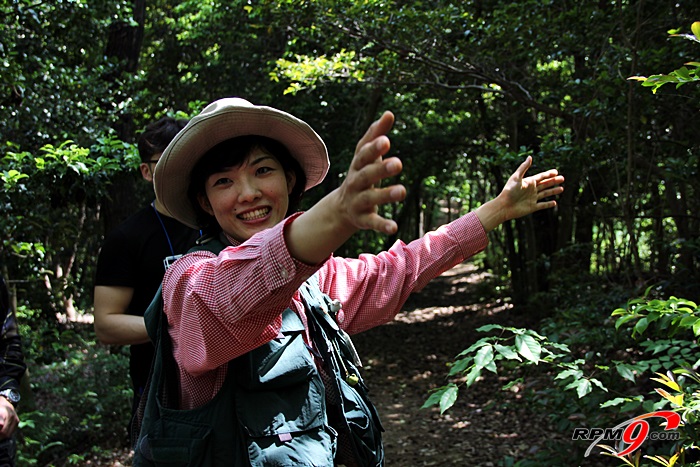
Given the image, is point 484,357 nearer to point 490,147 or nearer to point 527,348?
point 527,348

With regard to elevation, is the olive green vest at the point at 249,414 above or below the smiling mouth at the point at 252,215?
below

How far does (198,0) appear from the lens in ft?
32.1

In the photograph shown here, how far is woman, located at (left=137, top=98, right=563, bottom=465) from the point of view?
1.21 m

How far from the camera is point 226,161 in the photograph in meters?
1.75

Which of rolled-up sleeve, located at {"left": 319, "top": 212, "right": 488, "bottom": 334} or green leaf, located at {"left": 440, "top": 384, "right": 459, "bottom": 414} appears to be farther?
green leaf, located at {"left": 440, "top": 384, "right": 459, "bottom": 414}

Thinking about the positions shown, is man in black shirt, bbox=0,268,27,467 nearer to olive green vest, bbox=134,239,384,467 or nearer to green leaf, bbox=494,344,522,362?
olive green vest, bbox=134,239,384,467

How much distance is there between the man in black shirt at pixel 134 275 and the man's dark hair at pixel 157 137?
0.28m

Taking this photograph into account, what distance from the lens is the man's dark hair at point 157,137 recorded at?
118 inches

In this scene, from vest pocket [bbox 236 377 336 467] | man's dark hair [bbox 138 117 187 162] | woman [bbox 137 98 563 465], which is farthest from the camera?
man's dark hair [bbox 138 117 187 162]

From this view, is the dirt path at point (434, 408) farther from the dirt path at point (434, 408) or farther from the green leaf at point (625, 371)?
the green leaf at point (625, 371)

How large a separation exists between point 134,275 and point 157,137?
701mm

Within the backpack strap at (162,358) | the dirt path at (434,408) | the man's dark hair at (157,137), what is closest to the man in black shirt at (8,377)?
the man's dark hair at (157,137)

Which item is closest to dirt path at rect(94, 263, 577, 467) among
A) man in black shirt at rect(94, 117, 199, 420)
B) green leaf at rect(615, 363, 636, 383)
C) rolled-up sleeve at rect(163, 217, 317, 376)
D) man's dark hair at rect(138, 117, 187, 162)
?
green leaf at rect(615, 363, 636, 383)

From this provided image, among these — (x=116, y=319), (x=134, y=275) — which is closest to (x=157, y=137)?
(x=134, y=275)
